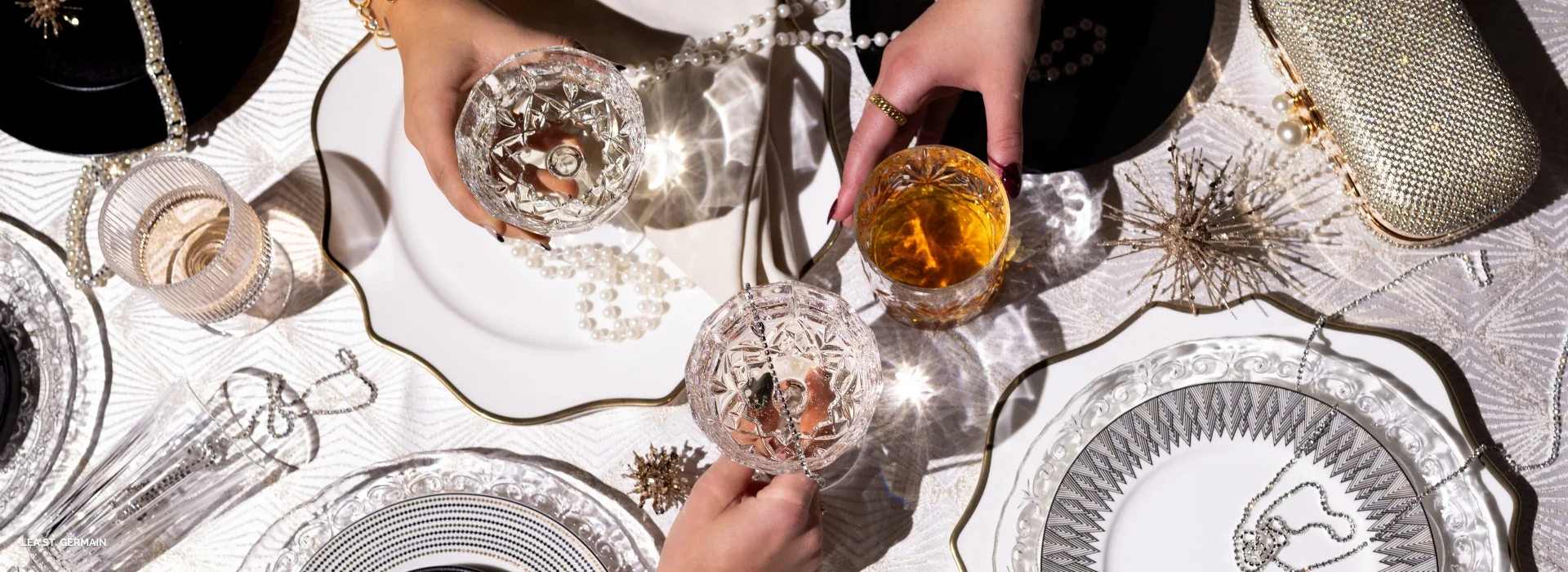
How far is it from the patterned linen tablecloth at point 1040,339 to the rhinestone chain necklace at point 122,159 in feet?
0.56

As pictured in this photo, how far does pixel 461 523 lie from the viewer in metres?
0.89

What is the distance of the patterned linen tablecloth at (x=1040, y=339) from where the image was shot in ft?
2.92

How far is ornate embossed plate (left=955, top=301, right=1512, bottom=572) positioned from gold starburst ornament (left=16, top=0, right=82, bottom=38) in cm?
103

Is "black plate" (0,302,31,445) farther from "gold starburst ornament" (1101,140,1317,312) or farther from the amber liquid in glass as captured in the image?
"gold starburst ornament" (1101,140,1317,312)

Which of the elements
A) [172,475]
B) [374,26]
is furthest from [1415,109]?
[172,475]

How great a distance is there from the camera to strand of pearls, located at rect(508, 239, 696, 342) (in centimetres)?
92

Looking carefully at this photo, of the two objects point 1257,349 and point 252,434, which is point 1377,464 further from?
point 252,434

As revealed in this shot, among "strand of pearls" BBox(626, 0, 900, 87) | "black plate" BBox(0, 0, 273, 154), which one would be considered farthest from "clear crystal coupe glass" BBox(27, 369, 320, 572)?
"strand of pearls" BBox(626, 0, 900, 87)

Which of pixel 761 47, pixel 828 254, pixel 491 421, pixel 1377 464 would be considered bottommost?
pixel 1377 464

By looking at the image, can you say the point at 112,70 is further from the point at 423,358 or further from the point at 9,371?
the point at 423,358

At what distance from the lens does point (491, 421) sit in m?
0.93

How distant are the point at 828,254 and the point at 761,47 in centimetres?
21

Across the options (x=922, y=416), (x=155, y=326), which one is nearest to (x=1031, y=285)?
(x=922, y=416)

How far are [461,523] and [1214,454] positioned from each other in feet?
2.30
